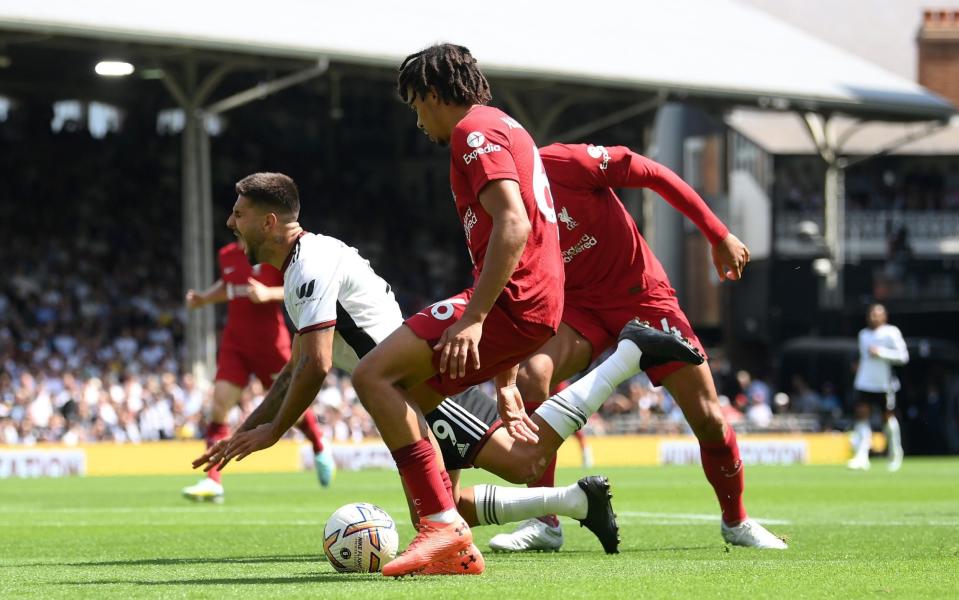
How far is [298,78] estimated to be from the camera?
30.6 metres

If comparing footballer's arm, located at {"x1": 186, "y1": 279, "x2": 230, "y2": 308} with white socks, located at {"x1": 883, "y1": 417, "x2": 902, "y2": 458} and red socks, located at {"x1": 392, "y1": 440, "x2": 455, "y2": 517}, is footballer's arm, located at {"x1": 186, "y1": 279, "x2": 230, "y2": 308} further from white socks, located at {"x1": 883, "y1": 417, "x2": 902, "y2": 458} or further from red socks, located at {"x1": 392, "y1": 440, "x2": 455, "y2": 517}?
white socks, located at {"x1": 883, "y1": 417, "x2": 902, "y2": 458}

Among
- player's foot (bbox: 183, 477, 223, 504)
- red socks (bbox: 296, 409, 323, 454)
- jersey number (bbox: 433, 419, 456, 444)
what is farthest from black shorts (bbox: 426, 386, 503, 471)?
player's foot (bbox: 183, 477, 223, 504)

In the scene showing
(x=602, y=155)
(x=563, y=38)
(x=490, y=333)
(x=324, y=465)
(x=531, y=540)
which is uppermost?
(x=563, y=38)

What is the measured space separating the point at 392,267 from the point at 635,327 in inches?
1180

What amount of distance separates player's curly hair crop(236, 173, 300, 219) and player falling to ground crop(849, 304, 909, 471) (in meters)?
16.3

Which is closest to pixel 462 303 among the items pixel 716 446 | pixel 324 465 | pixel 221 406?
pixel 716 446

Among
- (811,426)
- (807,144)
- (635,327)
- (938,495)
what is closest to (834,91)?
(811,426)

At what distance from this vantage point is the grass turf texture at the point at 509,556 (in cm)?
630

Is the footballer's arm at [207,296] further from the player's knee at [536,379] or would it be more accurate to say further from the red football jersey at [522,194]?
the red football jersey at [522,194]

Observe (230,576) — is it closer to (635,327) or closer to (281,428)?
(281,428)

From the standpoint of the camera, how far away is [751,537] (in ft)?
28.6

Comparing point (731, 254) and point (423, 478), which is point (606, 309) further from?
point (423, 478)

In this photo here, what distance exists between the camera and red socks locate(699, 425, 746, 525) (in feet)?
29.0

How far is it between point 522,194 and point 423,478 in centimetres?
125
